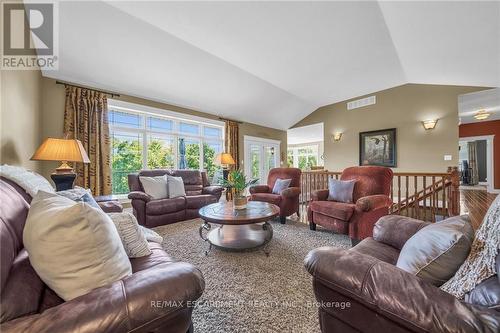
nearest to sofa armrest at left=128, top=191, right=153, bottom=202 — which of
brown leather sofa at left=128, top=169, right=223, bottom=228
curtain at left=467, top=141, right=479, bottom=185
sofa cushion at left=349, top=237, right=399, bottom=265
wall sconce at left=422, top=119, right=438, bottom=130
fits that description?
brown leather sofa at left=128, top=169, right=223, bottom=228

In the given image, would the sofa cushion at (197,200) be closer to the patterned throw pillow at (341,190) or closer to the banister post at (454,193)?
the patterned throw pillow at (341,190)

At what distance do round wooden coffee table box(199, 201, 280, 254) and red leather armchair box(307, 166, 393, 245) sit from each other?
792 mm

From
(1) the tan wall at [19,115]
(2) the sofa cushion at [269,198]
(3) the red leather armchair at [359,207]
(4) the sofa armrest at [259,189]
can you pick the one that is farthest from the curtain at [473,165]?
(1) the tan wall at [19,115]

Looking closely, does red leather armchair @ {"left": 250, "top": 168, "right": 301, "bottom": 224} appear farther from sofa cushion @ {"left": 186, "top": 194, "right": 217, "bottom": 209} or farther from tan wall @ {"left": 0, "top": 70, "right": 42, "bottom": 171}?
→ tan wall @ {"left": 0, "top": 70, "right": 42, "bottom": 171}

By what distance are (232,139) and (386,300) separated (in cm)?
536

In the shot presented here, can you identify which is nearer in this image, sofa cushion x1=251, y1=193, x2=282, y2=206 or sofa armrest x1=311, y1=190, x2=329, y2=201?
sofa armrest x1=311, y1=190, x2=329, y2=201

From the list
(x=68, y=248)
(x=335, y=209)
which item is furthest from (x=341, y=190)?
(x=68, y=248)

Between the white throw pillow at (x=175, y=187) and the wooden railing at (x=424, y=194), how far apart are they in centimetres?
235

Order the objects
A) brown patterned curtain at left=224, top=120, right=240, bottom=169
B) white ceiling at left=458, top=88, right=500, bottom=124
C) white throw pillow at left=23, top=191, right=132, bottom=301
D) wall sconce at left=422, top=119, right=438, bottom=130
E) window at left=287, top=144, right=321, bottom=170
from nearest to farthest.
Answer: white throw pillow at left=23, top=191, right=132, bottom=301 < white ceiling at left=458, top=88, right=500, bottom=124 < wall sconce at left=422, top=119, right=438, bottom=130 < brown patterned curtain at left=224, top=120, right=240, bottom=169 < window at left=287, top=144, right=321, bottom=170

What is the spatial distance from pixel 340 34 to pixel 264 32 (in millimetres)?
1152

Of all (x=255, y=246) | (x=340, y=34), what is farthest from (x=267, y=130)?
(x=255, y=246)

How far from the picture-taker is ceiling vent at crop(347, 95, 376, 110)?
5372 millimetres

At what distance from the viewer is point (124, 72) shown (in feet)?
11.5

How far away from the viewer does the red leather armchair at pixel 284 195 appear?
3.45 meters
